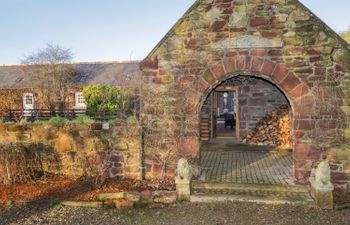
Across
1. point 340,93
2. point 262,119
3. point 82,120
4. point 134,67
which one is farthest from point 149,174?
point 134,67

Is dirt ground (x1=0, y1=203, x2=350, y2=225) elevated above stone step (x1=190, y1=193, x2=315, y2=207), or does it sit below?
below

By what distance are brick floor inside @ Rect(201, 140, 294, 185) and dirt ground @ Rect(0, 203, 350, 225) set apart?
1.35 meters

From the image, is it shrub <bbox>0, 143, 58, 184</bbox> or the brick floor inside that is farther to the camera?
the brick floor inside

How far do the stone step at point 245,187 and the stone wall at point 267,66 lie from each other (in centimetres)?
39

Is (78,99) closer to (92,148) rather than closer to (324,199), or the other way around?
(92,148)

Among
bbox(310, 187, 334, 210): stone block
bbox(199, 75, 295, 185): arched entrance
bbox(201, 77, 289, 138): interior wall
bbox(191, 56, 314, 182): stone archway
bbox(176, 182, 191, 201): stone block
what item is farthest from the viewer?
bbox(201, 77, 289, 138): interior wall

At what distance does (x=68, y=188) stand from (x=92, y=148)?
1.26m

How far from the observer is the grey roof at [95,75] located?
25969mm

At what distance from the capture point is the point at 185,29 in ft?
24.4

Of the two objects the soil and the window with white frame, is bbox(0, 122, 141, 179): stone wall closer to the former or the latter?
the soil

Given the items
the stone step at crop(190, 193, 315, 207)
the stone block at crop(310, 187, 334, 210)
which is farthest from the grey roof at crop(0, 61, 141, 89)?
the stone block at crop(310, 187, 334, 210)

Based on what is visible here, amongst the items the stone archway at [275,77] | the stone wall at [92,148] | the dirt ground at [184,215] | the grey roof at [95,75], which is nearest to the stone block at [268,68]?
the stone archway at [275,77]

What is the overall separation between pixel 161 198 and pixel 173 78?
298 cm

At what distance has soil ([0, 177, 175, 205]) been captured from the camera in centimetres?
647
